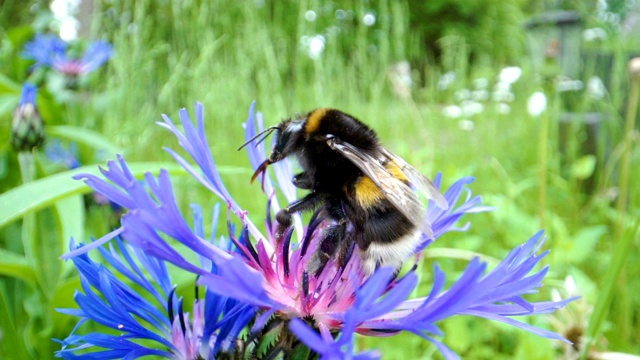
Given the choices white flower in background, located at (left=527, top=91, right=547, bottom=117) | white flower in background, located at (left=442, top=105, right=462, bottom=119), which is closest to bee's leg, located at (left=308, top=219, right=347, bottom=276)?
white flower in background, located at (left=527, top=91, right=547, bottom=117)

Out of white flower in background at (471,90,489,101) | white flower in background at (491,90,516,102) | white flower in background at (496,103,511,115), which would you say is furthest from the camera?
white flower in background at (471,90,489,101)

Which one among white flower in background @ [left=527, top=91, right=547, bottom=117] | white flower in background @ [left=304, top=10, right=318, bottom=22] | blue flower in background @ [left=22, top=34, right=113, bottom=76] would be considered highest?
white flower in background @ [left=304, top=10, right=318, bottom=22]

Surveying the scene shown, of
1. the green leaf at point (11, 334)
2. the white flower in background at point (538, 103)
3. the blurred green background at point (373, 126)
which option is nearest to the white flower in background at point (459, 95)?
the blurred green background at point (373, 126)

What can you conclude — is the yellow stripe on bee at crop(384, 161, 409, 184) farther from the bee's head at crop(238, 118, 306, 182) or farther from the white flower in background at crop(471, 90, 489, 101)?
the white flower in background at crop(471, 90, 489, 101)

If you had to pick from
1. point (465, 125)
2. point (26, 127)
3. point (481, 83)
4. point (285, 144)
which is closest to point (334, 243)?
point (285, 144)

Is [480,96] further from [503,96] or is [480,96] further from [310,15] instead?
[310,15]

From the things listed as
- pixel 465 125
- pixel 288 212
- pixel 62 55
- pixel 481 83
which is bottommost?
pixel 465 125

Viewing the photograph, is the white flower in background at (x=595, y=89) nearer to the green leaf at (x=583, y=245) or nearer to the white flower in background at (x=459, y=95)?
the green leaf at (x=583, y=245)
